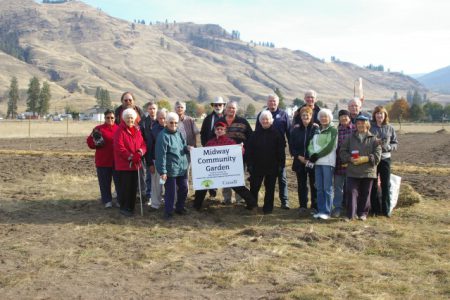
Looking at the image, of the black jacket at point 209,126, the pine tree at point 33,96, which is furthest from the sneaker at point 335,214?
the pine tree at point 33,96

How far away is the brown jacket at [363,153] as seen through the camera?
27.1 ft

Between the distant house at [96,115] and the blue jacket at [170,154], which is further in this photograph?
the distant house at [96,115]

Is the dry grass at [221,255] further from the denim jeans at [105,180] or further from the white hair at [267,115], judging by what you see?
the white hair at [267,115]

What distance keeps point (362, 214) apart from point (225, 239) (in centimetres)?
284

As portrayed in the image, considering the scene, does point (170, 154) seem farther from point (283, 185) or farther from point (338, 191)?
point (338, 191)

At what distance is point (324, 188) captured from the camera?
8.55 m

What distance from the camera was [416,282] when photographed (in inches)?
214

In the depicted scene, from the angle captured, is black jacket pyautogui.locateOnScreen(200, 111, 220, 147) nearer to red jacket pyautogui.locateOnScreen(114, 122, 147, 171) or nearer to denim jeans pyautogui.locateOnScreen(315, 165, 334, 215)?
red jacket pyautogui.locateOnScreen(114, 122, 147, 171)

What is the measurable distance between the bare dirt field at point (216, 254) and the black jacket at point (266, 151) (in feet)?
3.04

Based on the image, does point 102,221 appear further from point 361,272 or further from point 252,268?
point 361,272

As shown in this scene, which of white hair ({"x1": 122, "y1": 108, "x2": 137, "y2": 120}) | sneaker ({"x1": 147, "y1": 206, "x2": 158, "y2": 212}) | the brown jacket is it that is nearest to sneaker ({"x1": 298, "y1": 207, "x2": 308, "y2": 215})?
the brown jacket

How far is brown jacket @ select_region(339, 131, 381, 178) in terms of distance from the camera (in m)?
8.25

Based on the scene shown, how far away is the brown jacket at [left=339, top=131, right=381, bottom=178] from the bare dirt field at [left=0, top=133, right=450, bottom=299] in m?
0.90

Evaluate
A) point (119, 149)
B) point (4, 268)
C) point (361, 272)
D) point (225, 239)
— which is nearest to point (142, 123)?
point (119, 149)
